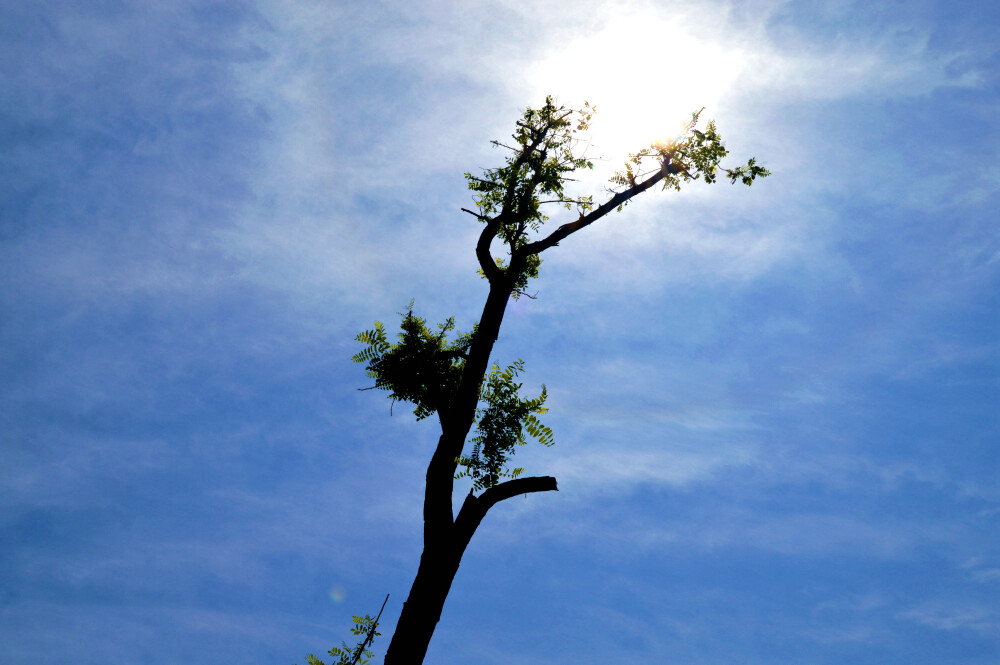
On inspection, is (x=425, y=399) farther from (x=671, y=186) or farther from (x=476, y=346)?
(x=671, y=186)

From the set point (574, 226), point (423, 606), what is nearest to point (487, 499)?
point (423, 606)

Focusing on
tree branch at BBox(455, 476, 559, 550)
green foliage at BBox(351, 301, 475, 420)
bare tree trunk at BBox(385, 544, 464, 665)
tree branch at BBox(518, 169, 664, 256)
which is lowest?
bare tree trunk at BBox(385, 544, 464, 665)

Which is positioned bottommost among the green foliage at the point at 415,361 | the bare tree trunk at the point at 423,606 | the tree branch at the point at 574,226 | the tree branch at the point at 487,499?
the bare tree trunk at the point at 423,606

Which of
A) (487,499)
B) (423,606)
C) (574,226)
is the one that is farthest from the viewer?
(574,226)

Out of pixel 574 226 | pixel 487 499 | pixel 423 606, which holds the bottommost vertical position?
pixel 423 606

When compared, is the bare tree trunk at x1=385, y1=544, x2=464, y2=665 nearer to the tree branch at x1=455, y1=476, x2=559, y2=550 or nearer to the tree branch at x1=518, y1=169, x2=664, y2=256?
the tree branch at x1=455, y1=476, x2=559, y2=550

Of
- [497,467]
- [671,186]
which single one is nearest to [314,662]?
[497,467]

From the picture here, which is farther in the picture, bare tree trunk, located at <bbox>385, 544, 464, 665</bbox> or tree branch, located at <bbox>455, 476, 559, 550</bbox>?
tree branch, located at <bbox>455, 476, 559, 550</bbox>

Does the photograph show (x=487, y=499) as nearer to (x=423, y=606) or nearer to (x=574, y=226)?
(x=423, y=606)

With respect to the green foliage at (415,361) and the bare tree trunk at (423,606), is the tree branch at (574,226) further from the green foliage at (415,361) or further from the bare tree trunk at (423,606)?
the bare tree trunk at (423,606)

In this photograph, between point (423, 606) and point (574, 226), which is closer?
point (423, 606)

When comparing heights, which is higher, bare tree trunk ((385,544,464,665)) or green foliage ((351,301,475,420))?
green foliage ((351,301,475,420))

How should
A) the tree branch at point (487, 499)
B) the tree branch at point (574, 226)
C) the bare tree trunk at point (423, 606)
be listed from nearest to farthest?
the bare tree trunk at point (423, 606)
the tree branch at point (487, 499)
the tree branch at point (574, 226)

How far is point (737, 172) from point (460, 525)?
7.82 meters
